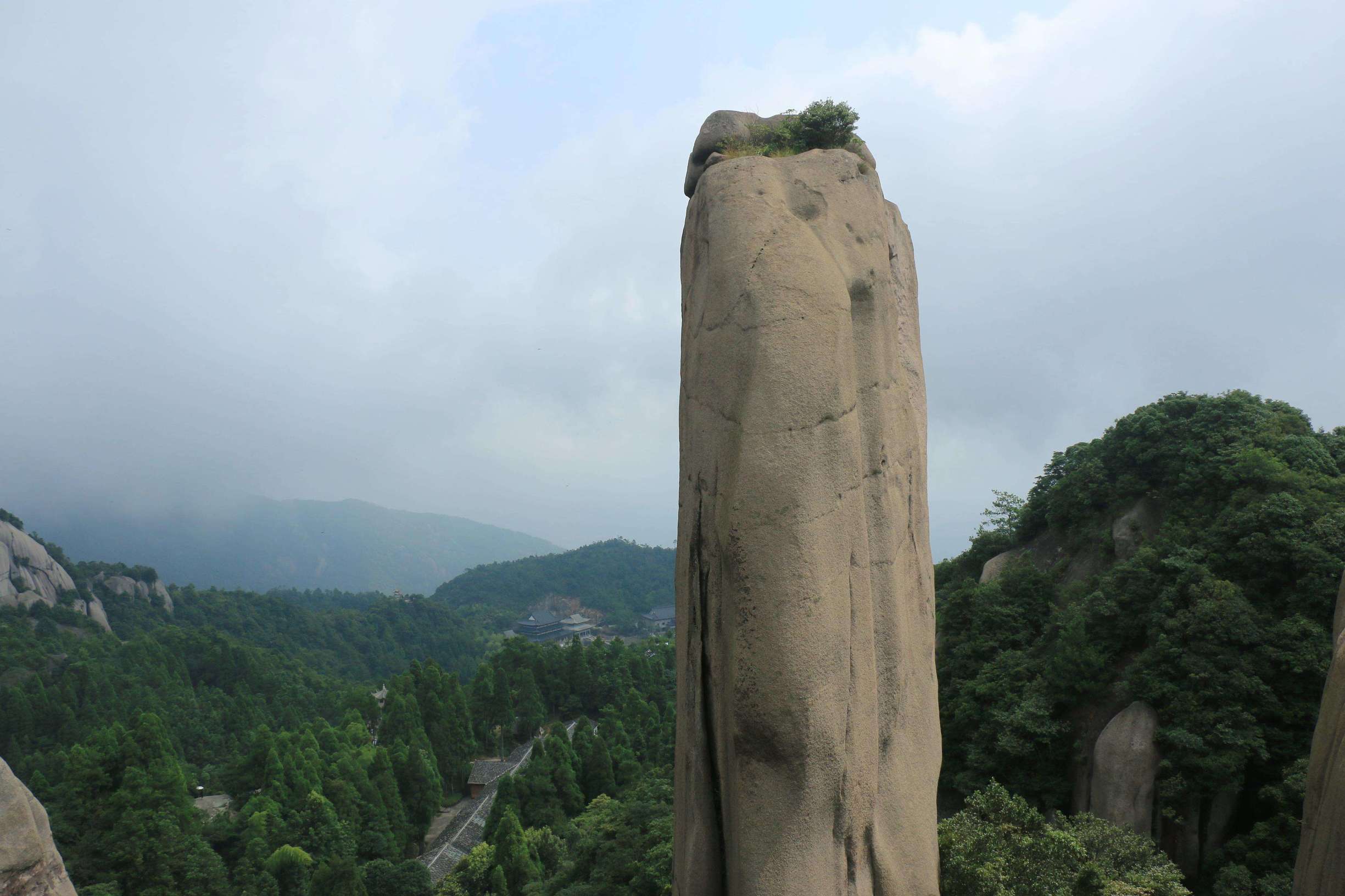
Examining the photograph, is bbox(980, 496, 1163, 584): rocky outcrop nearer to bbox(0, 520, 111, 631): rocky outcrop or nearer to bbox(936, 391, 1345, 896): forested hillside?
bbox(936, 391, 1345, 896): forested hillside

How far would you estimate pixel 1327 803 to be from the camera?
1091 cm

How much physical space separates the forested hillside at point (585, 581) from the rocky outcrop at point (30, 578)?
69.5 meters

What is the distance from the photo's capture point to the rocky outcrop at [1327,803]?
10578mm

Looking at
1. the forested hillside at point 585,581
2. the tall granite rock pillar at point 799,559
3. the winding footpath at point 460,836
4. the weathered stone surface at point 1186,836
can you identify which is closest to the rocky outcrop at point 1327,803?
the tall granite rock pillar at point 799,559

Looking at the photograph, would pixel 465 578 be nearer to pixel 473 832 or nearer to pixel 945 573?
pixel 473 832

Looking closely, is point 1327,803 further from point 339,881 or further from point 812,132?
point 339,881

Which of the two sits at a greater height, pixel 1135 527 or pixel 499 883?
pixel 1135 527

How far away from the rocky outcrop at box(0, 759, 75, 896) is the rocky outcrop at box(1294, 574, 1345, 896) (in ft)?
61.6

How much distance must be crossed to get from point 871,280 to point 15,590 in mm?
99021

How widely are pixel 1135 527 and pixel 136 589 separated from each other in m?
109

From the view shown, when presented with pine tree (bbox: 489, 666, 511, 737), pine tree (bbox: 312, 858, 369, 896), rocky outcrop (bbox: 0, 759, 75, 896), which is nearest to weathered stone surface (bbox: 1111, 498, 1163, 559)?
rocky outcrop (bbox: 0, 759, 75, 896)

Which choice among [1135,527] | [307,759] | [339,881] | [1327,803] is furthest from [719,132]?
[307,759]

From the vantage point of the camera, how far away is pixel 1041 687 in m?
23.0


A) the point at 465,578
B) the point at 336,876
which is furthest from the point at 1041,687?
the point at 465,578
